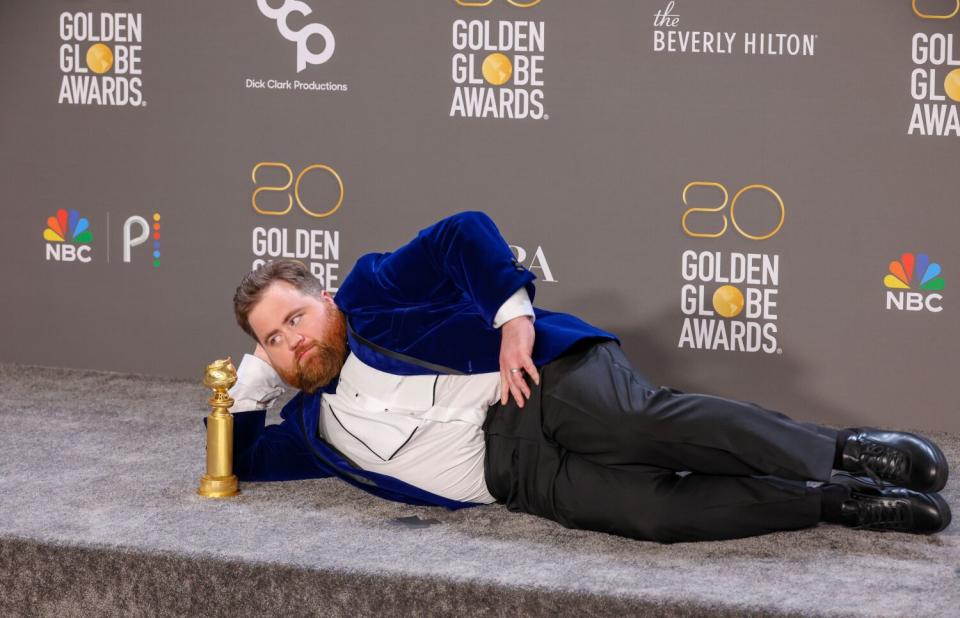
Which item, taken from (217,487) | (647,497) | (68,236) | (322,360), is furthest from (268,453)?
(68,236)

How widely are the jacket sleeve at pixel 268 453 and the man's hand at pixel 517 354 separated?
1.93 feet

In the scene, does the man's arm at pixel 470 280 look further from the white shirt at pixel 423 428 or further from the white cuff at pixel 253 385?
the white cuff at pixel 253 385

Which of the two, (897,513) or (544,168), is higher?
(544,168)

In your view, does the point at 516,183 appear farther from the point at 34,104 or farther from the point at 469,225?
the point at 34,104

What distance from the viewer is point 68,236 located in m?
4.06

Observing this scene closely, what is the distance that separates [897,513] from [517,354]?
850 mm

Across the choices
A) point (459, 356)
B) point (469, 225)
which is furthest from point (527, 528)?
point (469, 225)

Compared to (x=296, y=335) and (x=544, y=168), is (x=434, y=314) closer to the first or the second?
(x=296, y=335)

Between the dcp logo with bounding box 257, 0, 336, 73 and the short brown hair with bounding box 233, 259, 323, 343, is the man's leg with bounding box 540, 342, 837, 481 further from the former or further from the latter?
the dcp logo with bounding box 257, 0, 336, 73

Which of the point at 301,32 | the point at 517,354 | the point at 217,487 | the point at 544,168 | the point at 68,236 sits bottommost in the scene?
the point at 217,487

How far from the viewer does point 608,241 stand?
3668 millimetres

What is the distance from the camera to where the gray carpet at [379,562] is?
201cm

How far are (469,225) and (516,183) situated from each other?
1370 mm

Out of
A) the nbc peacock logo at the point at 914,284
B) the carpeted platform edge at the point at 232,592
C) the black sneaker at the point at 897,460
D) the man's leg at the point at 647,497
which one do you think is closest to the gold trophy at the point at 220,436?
the carpeted platform edge at the point at 232,592
